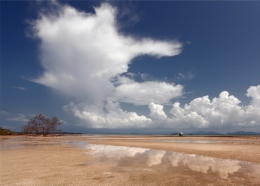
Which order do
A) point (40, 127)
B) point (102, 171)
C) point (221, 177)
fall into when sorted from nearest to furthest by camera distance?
1. point (221, 177)
2. point (102, 171)
3. point (40, 127)

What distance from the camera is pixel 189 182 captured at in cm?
1088

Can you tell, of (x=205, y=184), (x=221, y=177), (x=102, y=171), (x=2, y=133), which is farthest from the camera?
(x=2, y=133)

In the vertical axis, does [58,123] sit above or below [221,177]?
above

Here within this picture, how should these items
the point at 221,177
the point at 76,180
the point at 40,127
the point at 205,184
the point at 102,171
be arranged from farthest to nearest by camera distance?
the point at 40,127 → the point at 102,171 → the point at 221,177 → the point at 76,180 → the point at 205,184

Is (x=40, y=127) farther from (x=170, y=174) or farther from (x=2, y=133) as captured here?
(x=170, y=174)

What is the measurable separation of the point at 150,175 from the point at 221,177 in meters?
4.31

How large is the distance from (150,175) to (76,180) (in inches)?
176

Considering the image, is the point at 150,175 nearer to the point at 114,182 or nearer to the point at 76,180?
the point at 114,182

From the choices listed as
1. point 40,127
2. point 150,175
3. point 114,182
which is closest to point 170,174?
point 150,175

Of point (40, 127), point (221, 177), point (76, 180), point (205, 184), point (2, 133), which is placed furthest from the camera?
point (40, 127)

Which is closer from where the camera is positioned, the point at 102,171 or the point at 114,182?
the point at 114,182

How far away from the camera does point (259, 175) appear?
41.7ft

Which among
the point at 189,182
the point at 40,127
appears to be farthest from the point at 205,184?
the point at 40,127

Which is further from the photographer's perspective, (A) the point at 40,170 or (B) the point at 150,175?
(A) the point at 40,170
